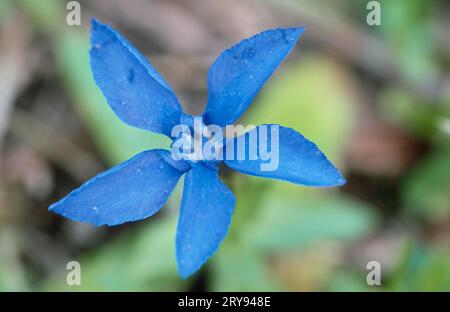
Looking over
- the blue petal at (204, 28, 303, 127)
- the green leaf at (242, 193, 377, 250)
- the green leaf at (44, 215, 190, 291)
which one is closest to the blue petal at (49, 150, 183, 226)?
the blue petal at (204, 28, 303, 127)

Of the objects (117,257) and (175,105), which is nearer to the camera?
(175,105)

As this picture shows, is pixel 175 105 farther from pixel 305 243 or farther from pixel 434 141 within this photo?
pixel 434 141

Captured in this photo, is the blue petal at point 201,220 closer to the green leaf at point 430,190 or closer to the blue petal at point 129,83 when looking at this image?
the blue petal at point 129,83

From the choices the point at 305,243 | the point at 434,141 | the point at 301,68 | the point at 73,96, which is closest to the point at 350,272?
the point at 305,243

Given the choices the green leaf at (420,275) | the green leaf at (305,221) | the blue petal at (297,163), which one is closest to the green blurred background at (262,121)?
the green leaf at (305,221)

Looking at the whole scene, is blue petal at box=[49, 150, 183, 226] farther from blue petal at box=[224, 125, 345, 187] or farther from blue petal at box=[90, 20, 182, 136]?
blue petal at box=[224, 125, 345, 187]

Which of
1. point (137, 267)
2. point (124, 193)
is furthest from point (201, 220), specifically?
point (137, 267)
